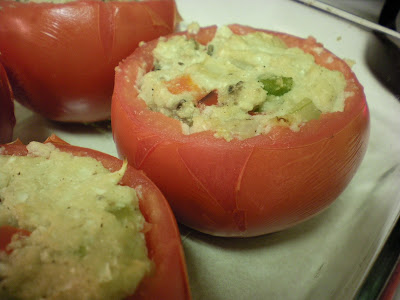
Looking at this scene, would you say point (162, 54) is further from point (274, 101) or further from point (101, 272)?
point (101, 272)

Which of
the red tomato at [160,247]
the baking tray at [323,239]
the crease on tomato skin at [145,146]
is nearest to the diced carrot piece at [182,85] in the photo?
the crease on tomato skin at [145,146]

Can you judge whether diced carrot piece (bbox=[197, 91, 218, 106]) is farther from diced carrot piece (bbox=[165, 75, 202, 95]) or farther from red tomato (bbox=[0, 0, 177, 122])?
red tomato (bbox=[0, 0, 177, 122])

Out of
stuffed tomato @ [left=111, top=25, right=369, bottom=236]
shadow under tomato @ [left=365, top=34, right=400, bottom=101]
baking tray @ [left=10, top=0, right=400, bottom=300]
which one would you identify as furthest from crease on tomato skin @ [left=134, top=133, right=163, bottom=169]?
shadow under tomato @ [left=365, top=34, right=400, bottom=101]

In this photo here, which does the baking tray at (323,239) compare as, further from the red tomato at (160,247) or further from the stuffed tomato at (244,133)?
the red tomato at (160,247)

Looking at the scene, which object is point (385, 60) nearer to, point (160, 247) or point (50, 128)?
point (160, 247)

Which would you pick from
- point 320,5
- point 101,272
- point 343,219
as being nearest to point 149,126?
point 101,272
